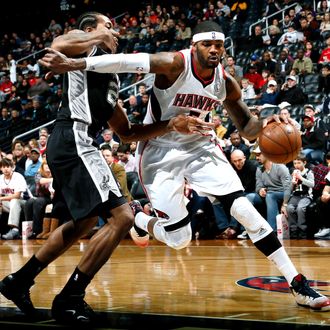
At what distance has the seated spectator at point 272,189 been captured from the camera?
9.58 m

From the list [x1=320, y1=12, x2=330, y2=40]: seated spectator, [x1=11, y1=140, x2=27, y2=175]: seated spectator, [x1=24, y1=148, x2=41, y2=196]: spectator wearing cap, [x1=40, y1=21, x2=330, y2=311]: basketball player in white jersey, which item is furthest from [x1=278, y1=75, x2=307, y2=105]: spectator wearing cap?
[x1=40, y1=21, x2=330, y2=311]: basketball player in white jersey

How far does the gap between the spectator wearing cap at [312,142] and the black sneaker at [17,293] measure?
265 inches

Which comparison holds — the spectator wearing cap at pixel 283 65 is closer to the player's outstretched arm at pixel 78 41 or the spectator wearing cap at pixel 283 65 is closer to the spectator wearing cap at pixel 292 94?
the spectator wearing cap at pixel 292 94

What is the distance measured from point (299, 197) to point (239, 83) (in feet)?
12.1

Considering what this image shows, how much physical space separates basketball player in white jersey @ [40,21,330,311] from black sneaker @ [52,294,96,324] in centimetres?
121

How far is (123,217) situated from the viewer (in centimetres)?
383

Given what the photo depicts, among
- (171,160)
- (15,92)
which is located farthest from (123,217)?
(15,92)

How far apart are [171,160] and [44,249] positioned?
1265mm

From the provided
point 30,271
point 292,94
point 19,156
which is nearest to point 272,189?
point 292,94

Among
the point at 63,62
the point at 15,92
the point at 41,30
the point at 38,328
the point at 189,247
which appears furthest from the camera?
the point at 41,30

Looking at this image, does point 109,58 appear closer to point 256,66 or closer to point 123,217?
point 123,217

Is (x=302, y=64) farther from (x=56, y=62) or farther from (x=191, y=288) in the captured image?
(x=56, y=62)

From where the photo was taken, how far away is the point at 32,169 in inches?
499

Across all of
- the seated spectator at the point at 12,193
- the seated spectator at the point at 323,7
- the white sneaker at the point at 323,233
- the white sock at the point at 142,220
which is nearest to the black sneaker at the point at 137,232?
the white sock at the point at 142,220
